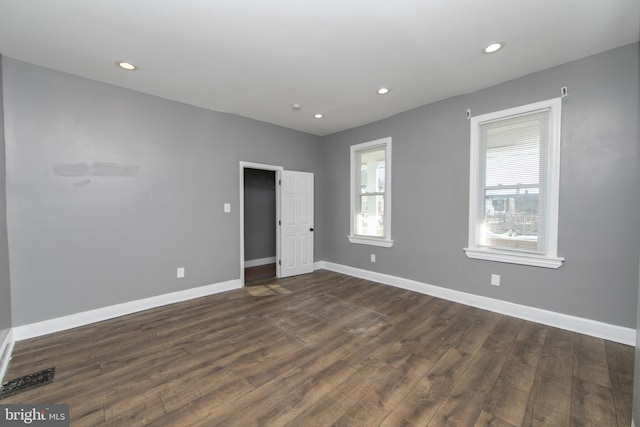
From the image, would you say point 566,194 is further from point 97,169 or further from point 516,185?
point 97,169

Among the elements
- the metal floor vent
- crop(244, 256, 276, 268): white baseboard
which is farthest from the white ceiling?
crop(244, 256, 276, 268): white baseboard

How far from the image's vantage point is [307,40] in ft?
7.55

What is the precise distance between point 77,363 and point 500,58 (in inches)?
192

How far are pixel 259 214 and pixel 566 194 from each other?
204 inches

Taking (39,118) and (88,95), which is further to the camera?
(88,95)

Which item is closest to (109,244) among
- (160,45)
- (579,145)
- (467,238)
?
(160,45)

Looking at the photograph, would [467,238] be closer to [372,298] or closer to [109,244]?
[372,298]

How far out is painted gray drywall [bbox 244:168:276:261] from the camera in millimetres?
5750

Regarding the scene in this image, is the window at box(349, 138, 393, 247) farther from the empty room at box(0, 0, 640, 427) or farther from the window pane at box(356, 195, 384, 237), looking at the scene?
the empty room at box(0, 0, 640, 427)

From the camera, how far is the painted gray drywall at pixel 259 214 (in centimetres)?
575

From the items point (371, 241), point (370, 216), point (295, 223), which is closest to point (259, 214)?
point (295, 223)

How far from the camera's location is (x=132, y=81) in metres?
3.02

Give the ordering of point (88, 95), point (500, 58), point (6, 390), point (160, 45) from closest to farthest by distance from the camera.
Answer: point (6, 390), point (160, 45), point (500, 58), point (88, 95)

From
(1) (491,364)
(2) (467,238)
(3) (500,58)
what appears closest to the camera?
(1) (491,364)
